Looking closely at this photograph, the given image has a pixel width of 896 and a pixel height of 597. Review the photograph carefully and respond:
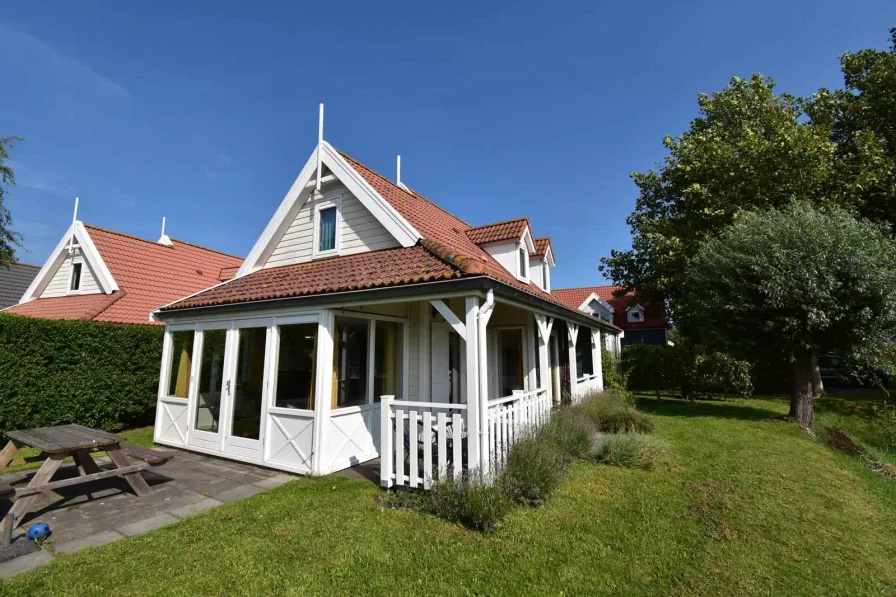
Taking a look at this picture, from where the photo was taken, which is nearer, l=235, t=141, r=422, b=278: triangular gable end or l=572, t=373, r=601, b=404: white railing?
l=235, t=141, r=422, b=278: triangular gable end

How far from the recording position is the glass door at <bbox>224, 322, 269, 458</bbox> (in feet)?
24.1

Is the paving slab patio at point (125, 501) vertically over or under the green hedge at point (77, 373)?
under

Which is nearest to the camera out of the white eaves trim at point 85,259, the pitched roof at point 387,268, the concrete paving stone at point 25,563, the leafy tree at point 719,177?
the concrete paving stone at point 25,563

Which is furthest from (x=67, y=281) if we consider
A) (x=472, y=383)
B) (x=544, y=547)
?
(x=544, y=547)

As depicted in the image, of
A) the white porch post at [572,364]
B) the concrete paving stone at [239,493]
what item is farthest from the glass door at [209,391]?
the white porch post at [572,364]

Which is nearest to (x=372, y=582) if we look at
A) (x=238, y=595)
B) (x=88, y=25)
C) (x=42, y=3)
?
(x=238, y=595)

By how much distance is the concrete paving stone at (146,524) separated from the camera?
4551 mm

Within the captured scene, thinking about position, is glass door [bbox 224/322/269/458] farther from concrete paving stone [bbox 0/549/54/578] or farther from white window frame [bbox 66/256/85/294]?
white window frame [bbox 66/256/85/294]

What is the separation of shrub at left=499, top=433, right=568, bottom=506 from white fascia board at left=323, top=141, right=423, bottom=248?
435cm

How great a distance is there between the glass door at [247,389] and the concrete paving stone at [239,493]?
3.90ft

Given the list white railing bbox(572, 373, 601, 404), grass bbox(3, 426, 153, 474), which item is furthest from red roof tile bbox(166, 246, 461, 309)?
white railing bbox(572, 373, 601, 404)

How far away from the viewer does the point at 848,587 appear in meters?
3.54

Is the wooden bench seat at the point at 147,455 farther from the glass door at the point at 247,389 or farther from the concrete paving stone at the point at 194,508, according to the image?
the glass door at the point at 247,389

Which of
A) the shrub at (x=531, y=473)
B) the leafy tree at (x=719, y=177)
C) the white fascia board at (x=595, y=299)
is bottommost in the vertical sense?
the shrub at (x=531, y=473)
